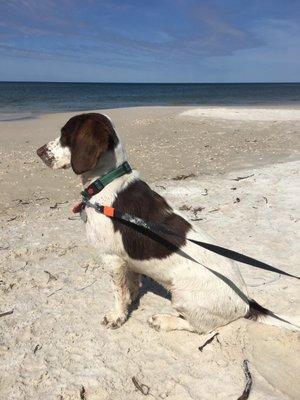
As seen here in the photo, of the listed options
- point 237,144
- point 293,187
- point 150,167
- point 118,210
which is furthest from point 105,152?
point 237,144

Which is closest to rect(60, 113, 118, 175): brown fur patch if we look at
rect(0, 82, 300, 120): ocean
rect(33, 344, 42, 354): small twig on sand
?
rect(33, 344, 42, 354): small twig on sand

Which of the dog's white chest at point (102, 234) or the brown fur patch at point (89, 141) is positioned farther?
the dog's white chest at point (102, 234)

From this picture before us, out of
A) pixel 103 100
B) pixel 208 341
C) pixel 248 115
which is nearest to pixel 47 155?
pixel 208 341

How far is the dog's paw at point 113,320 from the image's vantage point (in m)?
3.82

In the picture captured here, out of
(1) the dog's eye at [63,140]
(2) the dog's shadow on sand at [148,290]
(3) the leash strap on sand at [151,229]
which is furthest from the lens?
(2) the dog's shadow on sand at [148,290]

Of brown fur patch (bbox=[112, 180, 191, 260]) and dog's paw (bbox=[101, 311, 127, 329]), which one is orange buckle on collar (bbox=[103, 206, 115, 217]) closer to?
brown fur patch (bbox=[112, 180, 191, 260])

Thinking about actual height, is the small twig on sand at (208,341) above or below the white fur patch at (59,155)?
below

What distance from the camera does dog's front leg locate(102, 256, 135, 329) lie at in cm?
377

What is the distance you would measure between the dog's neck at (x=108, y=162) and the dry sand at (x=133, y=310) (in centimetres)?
137

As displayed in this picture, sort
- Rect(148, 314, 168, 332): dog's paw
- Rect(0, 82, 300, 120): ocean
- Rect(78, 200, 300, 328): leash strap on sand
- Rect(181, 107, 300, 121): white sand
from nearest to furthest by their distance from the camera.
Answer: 1. Rect(78, 200, 300, 328): leash strap on sand
2. Rect(148, 314, 168, 332): dog's paw
3. Rect(181, 107, 300, 121): white sand
4. Rect(0, 82, 300, 120): ocean

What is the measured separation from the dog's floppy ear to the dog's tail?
5.66 feet

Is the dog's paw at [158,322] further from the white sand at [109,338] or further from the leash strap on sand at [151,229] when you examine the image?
the leash strap on sand at [151,229]

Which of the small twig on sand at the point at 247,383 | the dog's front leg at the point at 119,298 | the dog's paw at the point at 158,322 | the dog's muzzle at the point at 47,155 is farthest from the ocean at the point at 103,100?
the small twig on sand at the point at 247,383

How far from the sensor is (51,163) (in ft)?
12.0
